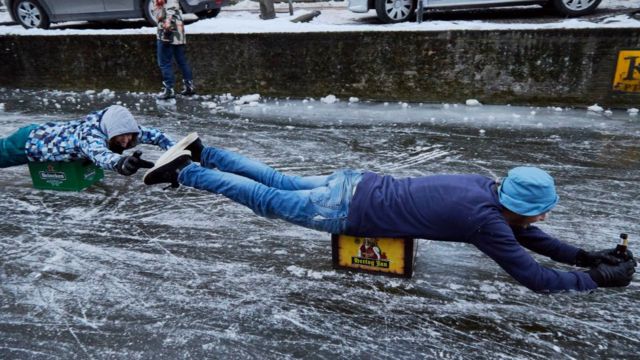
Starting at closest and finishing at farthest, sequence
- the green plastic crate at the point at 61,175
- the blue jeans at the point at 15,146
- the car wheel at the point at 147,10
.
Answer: the blue jeans at the point at 15,146, the green plastic crate at the point at 61,175, the car wheel at the point at 147,10

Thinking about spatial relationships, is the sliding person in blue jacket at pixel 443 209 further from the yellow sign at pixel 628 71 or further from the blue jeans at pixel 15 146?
the yellow sign at pixel 628 71

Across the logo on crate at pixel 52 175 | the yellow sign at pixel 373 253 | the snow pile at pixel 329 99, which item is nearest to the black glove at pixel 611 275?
the yellow sign at pixel 373 253

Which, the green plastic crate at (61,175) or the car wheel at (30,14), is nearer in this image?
the green plastic crate at (61,175)

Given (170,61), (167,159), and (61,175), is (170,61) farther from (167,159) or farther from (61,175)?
(167,159)

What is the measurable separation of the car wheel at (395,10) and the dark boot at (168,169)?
621cm

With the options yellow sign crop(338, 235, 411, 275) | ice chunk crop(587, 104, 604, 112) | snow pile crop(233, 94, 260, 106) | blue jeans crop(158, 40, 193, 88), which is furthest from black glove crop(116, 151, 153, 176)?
ice chunk crop(587, 104, 604, 112)

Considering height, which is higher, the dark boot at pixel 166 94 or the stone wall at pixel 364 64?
the stone wall at pixel 364 64

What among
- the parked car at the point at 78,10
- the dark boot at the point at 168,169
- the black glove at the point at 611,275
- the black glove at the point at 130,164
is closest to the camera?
the black glove at the point at 611,275

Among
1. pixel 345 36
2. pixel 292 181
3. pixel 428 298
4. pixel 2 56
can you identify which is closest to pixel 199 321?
pixel 292 181

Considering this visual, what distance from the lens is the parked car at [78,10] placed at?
968 centimetres

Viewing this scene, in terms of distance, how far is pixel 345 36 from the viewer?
23.1 ft

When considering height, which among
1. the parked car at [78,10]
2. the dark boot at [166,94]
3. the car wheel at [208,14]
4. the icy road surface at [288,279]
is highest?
the parked car at [78,10]

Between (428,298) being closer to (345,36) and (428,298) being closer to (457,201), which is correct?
(457,201)

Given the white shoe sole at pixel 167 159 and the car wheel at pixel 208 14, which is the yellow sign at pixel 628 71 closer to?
the white shoe sole at pixel 167 159
